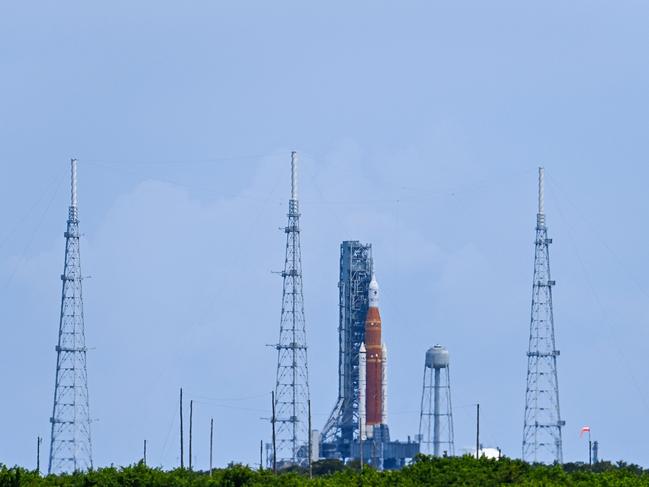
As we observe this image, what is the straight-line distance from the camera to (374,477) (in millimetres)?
103938

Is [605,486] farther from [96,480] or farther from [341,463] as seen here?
[341,463]

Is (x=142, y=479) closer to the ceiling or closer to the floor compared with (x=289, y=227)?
closer to the floor

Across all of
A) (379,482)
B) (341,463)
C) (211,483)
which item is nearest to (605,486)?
(379,482)

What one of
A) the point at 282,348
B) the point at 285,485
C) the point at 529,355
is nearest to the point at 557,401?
the point at 529,355

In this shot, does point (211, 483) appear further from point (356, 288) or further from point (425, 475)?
point (356, 288)

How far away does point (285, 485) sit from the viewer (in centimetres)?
9725

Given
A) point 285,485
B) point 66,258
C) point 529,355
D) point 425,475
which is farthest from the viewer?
point 529,355

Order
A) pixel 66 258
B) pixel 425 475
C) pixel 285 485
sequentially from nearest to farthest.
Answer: pixel 285 485 < pixel 425 475 < pixel 66 258

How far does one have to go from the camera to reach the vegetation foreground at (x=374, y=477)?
98.3 metres

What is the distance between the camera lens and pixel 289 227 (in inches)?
6570

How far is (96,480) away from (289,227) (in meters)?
69.1

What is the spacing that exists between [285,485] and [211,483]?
11.1ft

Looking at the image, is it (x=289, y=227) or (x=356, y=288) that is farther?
(x=356, y=288)

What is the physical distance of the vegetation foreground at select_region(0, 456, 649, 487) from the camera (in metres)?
98.3
